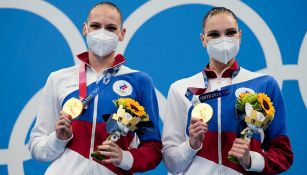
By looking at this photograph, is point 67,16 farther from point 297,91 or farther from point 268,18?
point 297,91

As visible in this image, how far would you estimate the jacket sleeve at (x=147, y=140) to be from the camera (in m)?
3.24

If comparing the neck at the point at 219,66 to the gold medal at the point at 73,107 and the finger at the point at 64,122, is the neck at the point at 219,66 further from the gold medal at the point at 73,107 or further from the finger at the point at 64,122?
the finger at the point at 64,122

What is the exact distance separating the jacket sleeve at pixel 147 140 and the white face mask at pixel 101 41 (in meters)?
0.24

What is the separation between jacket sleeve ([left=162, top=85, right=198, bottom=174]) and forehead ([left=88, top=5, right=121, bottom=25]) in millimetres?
519

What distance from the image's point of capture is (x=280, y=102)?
3289 millimetres

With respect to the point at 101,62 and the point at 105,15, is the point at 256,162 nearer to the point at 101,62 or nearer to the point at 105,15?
the point at 101,62

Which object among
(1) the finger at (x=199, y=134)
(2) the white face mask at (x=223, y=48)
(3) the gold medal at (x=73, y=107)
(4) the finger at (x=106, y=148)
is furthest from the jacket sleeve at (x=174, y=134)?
(3) the gold medal at (x=73, y=107)

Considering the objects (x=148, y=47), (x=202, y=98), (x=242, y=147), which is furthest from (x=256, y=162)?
(x=148, y=47)

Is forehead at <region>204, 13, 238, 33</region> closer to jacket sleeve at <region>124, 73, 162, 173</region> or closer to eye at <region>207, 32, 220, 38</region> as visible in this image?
eye at <region>207, 32, 220, 38</region>

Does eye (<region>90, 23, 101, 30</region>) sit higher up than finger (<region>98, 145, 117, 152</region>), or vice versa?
eye (<region>90, 23, 101, 30</region>)

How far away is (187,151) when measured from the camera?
323cm

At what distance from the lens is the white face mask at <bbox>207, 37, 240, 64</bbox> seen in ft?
11.0

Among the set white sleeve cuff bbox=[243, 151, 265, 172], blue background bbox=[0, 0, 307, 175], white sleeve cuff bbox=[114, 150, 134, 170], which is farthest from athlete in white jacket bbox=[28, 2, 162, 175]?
blue background bbox=[0, 0, 307, 175]

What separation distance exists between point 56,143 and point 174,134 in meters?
0.66
